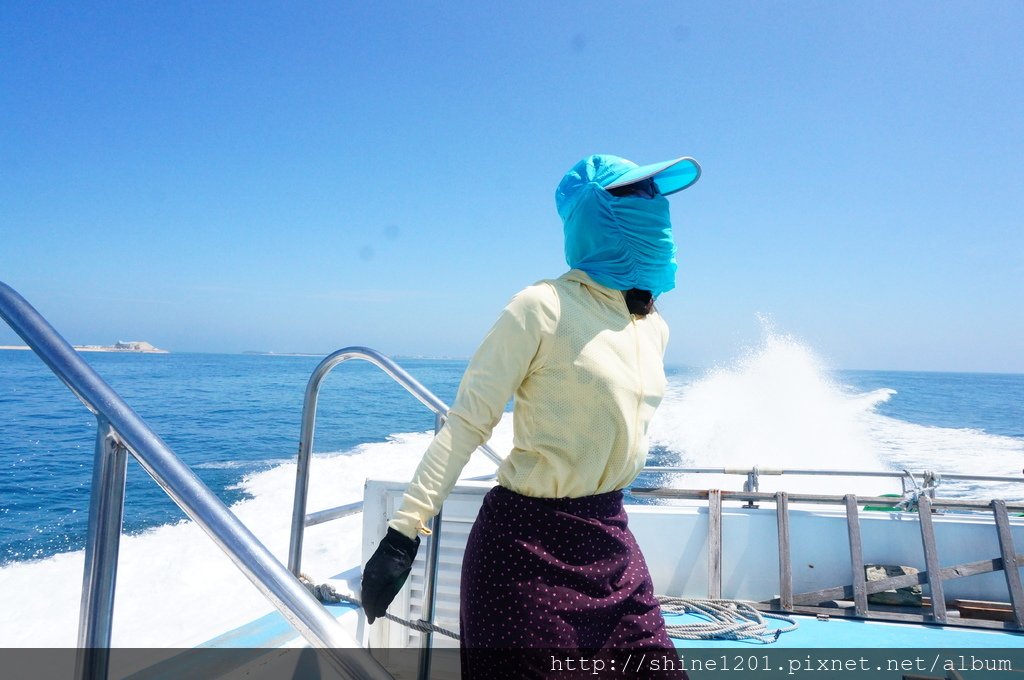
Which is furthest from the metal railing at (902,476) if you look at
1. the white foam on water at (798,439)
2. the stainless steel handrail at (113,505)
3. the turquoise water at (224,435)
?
the white foam on water at (798,439)

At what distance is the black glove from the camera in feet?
3.53

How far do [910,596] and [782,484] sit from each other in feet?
15.9

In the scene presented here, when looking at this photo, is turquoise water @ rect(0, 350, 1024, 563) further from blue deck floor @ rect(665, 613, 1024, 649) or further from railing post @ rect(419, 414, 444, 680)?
blue deck floor @ rect(665, 613, 1024, 649)

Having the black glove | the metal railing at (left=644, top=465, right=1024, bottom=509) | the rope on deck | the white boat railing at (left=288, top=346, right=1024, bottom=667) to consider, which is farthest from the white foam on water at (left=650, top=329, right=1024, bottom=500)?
the black glove

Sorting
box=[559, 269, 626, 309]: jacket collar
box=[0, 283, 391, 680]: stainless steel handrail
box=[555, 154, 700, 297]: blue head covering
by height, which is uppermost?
box=[555, 154, 700, 297]: blue head covering

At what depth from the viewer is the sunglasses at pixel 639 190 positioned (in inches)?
48.7

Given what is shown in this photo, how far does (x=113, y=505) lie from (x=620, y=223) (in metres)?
0.96

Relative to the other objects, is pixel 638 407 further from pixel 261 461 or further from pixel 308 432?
pixel 261 461

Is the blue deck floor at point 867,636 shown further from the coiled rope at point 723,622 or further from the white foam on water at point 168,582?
the white foam on water at point 168,582

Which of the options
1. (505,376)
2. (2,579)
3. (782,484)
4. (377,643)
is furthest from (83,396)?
(782,484)

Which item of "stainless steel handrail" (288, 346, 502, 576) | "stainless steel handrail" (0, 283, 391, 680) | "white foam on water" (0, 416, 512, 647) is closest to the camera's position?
"stainless steel handrail" (0, 283, 391, 680)

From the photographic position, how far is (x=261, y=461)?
12.3 m

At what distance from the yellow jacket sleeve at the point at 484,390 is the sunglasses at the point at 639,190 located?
263 mm

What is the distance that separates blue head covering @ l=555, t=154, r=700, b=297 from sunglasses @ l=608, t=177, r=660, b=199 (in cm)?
1
